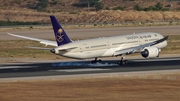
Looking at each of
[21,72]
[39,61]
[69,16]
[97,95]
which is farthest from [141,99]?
[69,16]

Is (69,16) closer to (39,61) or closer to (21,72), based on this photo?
(39,61)

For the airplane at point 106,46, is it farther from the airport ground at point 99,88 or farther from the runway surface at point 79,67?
the airport ground at point 99,88

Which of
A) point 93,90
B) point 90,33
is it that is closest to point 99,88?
point 93,90

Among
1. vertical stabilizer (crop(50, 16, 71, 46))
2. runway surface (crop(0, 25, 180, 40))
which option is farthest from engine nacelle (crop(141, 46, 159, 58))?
runway surface (crop(0, 25, 180, 40))

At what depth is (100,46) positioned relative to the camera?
6869 cm

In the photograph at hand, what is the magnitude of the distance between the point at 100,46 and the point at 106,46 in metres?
1.00

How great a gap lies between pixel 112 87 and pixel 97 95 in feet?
16.3

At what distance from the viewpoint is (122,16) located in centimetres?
18275

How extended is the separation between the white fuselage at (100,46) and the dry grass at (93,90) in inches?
417

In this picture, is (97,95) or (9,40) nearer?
(97,95)

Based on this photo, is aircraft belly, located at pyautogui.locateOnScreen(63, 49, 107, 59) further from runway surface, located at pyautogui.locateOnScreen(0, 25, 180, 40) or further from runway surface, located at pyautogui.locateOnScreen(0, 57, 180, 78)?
runway surface, located at pyautogui.locateOnScreen(0, 25, 180, 40)

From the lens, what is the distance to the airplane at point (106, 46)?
216 ft

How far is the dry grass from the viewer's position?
145 feet

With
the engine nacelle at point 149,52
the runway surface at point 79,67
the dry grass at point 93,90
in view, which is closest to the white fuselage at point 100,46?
the runway surface at point 79,67
